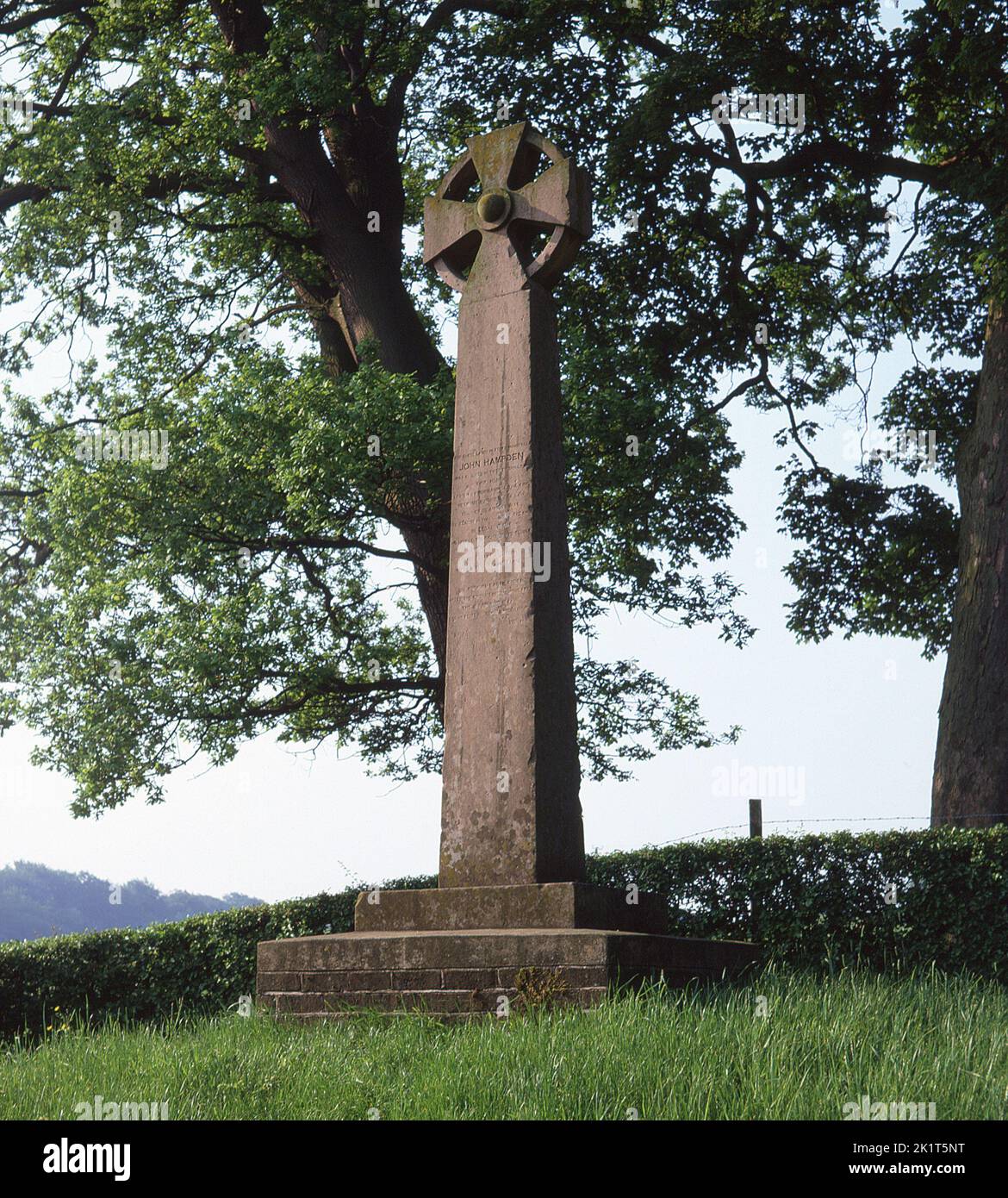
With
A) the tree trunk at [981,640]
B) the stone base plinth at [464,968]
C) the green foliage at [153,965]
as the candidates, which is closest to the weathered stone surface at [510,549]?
the stone base plinth at [464,968]

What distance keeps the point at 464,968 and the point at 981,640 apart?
8844 mm

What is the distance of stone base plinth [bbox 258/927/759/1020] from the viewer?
6.11 meters

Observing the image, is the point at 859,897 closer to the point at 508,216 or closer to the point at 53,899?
the point at 508,216

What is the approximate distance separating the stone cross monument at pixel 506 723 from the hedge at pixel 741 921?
2.57 m

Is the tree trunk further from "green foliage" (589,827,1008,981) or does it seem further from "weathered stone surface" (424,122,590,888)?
"weathered stone surface" (424,122,590,888)

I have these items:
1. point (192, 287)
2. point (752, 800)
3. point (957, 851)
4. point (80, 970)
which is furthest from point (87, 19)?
point (957, 851)

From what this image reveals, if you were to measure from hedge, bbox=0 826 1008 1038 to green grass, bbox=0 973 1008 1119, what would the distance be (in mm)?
3300

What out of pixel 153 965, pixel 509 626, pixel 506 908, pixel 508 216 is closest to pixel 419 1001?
pixel 506 908

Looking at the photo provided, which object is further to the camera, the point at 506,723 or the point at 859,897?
the point at 859,897

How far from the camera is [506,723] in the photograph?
7363 millimetres

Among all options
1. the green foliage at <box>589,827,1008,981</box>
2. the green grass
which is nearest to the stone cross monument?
the green grass

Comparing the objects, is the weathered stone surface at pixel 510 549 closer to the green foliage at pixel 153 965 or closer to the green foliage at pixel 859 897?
the green foliage at pixel 859 897

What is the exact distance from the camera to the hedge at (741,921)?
10.0m

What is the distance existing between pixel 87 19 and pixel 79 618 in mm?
7860
